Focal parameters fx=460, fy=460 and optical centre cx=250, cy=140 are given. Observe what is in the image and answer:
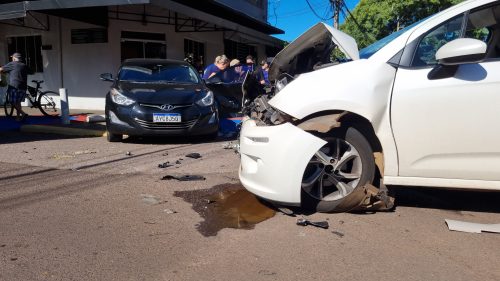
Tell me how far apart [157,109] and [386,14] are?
21.6 metres

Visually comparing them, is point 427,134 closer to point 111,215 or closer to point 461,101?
point 461,101

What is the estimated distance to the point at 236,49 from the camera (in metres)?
22.6

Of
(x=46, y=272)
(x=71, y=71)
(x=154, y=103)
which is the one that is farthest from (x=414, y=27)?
(x=71, y=71)

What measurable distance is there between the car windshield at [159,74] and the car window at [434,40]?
5711mm

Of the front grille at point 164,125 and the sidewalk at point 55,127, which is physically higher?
the front grille at point 164,125

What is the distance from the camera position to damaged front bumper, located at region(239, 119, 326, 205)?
3.83 meters

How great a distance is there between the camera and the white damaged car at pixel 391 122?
373 centimetres

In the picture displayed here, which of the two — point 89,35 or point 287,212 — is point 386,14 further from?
point 287,212

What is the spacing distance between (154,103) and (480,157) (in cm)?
544

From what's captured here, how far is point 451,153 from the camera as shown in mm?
3795

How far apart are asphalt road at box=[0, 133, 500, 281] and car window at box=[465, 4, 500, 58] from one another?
59.5 inches

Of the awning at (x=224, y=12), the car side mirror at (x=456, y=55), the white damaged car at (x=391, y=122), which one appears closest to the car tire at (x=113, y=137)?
the white damaged car at (x=391, y=122)

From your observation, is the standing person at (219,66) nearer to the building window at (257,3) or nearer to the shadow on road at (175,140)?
the shadow on road at (175,140)

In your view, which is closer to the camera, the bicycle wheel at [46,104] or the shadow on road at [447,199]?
the shadow on road at [447,199]
